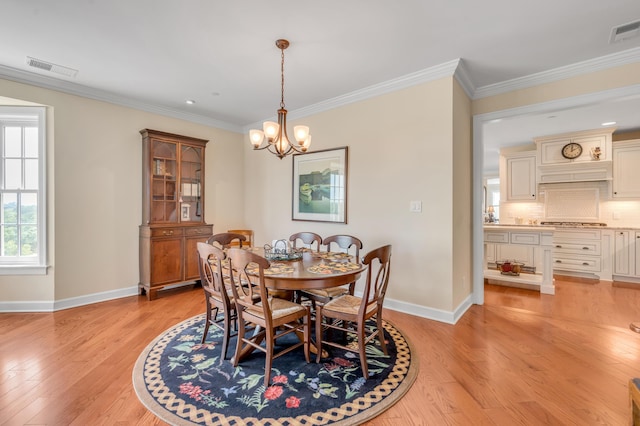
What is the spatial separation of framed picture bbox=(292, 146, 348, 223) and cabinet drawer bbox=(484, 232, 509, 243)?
263cm

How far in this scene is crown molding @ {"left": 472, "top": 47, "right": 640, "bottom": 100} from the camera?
8.97 feet

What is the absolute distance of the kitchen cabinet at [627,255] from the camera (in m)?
4.74

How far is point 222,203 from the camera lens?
4.98 meters

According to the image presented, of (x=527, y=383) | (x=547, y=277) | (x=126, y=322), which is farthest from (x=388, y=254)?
(x=547, y=277)

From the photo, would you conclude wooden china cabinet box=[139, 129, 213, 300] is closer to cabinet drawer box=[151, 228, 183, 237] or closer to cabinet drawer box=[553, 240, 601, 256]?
cabinet drawer box=[151, 228, 183, 237]

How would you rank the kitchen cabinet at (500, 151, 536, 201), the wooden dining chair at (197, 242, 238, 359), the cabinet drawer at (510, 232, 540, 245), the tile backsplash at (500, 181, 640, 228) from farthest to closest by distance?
the kitchen cabinet at (500, 151, 536, 201) → the tile backsplash at (500, 181, 640, 228) → the cabinet drawer at (510, 232, 540, 245) → the wooden dining chair at (197, 242, 238, 359)

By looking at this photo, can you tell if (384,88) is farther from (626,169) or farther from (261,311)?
(626,169)

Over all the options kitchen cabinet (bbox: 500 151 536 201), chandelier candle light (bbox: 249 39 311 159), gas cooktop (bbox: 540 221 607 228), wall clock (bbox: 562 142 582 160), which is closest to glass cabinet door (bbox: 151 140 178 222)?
chandelier candle light (bbox: 249 39 311 159)

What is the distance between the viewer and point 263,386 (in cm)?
195

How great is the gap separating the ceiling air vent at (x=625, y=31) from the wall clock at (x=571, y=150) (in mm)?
3350

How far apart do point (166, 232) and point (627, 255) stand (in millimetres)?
7401

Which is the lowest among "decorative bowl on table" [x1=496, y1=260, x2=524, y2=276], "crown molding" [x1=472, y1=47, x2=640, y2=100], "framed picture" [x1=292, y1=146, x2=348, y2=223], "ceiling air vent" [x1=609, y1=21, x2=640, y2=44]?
"decorative bowl on table" [x1=496, y1=260, x2=524, y2=276]

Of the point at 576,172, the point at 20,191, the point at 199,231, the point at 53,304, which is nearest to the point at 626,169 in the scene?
the point at 576,172

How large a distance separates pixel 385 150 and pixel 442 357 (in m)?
2.27
